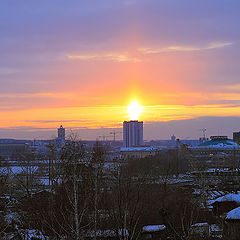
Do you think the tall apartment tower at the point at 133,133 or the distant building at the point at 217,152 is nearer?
the distant building at the point at 217,152

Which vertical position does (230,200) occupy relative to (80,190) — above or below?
below

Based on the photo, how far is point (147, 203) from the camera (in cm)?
1545

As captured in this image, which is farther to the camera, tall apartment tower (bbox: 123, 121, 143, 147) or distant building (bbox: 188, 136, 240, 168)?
tall apartment tower (bbox: 123, 121, 143, 147)

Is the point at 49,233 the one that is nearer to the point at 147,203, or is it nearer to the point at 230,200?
the point at 147,203

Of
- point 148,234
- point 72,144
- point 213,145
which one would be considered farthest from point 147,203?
point 213,145

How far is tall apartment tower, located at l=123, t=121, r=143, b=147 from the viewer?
14962cm

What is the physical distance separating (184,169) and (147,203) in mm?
29695

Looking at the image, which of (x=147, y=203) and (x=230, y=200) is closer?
(x=147, y=203)

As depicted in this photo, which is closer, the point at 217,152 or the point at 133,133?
the point at 217,152

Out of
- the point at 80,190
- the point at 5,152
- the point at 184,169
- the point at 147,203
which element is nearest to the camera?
the point at 80,190

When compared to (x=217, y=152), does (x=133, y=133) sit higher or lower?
higher

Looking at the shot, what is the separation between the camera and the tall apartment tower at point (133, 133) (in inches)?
5891

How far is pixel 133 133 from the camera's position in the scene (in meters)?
150

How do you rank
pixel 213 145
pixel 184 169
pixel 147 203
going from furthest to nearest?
pixel 213 145
pixel 184 169
pixel 147 203
